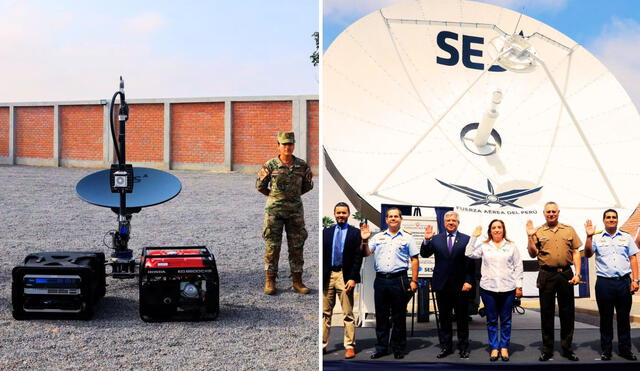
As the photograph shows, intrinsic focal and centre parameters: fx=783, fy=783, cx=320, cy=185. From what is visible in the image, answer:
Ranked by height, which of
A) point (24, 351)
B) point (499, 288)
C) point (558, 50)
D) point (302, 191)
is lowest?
point (24, 351)

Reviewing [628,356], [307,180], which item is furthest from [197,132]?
[628,356]

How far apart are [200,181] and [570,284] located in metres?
19.8

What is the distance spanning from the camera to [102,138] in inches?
1191

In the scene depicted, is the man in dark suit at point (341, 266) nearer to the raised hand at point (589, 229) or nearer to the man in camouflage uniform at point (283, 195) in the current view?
the raised hand at point (589, 229)

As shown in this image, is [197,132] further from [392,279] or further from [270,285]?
[392,279]

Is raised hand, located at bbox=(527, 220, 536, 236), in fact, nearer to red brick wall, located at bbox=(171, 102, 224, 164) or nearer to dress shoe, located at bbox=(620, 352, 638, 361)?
dress shoe, located at bbox=(620, 352, 638, 361)

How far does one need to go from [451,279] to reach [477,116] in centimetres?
149

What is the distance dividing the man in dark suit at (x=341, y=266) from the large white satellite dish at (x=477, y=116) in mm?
335

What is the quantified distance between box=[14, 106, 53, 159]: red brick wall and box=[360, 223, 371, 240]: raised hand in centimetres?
2794

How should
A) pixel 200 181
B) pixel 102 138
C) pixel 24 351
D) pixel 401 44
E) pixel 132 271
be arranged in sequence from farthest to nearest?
pixel 102 138
pixel 200 181
pixel 132 271
pixel 24 351
pixel 401 44

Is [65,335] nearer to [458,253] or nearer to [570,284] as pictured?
[458,253]

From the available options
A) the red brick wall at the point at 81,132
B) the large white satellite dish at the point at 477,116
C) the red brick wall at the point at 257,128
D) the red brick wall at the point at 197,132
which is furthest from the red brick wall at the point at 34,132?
the large white satellite dish at the point at 477,116

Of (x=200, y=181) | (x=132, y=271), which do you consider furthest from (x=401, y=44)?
(x=200, y=181)

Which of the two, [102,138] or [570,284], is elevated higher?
[102,138]
